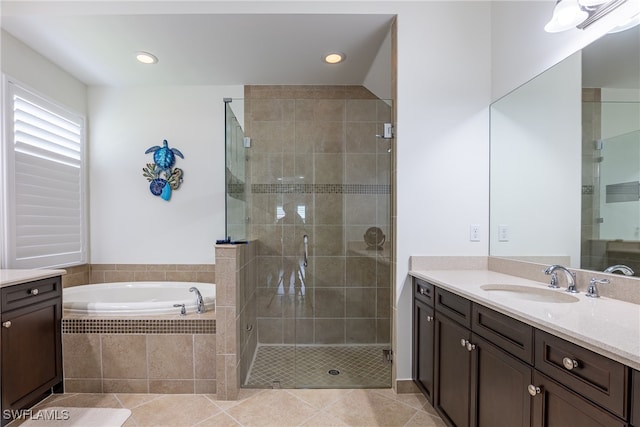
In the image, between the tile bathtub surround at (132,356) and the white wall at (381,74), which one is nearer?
the tile bathtub surround at (132,356)

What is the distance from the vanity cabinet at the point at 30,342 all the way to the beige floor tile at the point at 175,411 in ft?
1.97

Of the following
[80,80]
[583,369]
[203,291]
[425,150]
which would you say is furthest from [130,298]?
[583,369]

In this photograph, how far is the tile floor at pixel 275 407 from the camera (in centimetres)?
173

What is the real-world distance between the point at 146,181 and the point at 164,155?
13.7 inches

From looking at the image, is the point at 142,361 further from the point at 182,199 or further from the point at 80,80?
the point at 80,80

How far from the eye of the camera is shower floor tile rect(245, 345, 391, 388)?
2.13 m

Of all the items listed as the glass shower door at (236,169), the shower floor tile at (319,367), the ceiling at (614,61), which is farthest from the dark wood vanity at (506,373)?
the glass shower door at (236,169)

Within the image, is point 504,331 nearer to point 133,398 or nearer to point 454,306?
point 454,306

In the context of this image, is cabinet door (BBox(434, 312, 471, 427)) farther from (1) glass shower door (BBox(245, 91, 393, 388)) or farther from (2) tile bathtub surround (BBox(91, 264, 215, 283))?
(2) tile bathtub surround (BBox(91, 264, 215, 283))

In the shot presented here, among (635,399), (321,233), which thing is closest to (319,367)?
(321,233)

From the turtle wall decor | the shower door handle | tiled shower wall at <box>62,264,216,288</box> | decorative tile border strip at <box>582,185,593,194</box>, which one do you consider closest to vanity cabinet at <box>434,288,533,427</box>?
decorative tile border strip at <box>582,185,593,194</box>

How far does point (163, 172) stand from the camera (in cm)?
301

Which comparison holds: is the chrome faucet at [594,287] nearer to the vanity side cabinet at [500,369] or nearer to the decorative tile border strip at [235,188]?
the vanity side cabinet at [500,369]

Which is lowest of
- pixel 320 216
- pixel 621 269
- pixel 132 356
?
pixel 132 356
